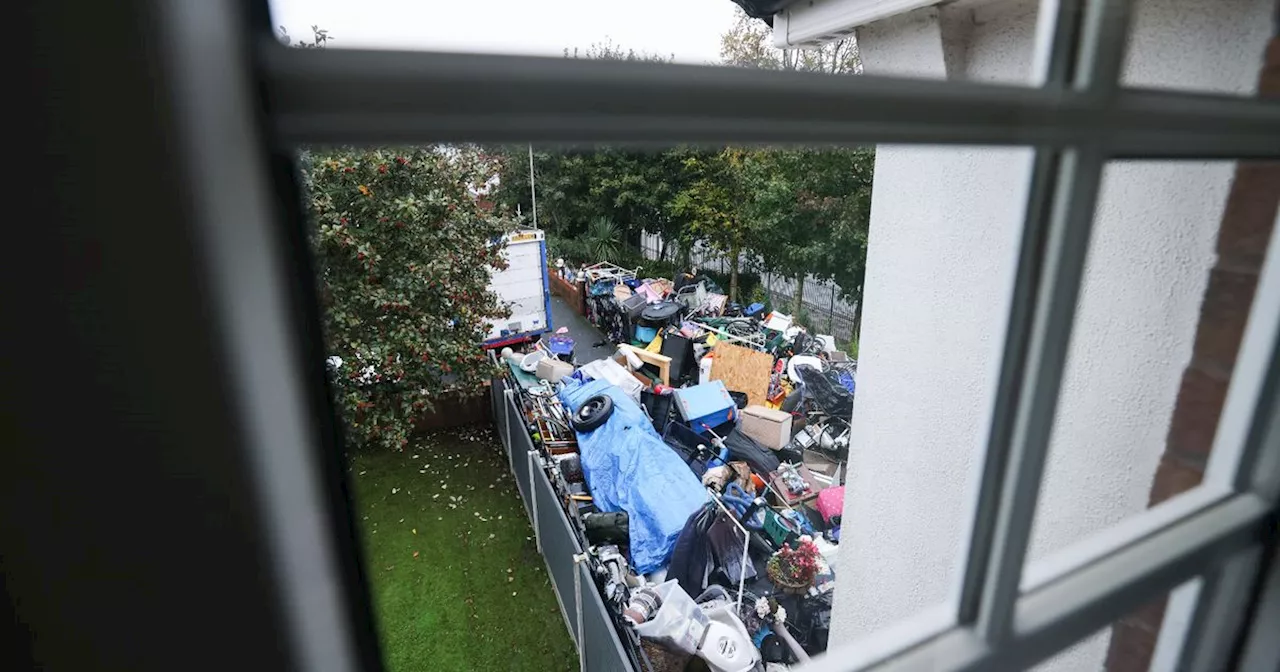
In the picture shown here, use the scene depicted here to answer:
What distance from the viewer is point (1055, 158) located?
462 millimetres

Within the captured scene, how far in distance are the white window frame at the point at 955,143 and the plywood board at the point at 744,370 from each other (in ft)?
23.2

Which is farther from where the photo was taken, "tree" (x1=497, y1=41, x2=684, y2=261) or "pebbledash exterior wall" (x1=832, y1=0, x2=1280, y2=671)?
"tree" (x1=497, y1=41, x2=684, y2=261)

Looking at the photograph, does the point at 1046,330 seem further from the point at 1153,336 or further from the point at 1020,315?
the point at 1153,336

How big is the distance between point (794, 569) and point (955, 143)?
461 centimetres

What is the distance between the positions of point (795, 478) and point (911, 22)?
505cm

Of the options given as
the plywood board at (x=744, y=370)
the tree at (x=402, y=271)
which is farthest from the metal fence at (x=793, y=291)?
the tree at (x=402, y=271)

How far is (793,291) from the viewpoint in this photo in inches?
442

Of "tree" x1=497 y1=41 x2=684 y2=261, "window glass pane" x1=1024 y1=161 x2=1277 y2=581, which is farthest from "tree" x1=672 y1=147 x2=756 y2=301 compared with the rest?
"window glass pane" x1=1024 y1=161 x2=1277 y2=581

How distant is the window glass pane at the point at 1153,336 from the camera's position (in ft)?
3.00

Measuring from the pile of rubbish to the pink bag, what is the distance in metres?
0.01

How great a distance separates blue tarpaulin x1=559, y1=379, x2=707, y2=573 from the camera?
504 centimetres

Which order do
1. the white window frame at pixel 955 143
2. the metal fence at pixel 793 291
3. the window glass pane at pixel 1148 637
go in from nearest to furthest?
the white window frame at pixel 955 143 → the window glass pane at pixel 1148 637 → the metal fence at pixel 793 291

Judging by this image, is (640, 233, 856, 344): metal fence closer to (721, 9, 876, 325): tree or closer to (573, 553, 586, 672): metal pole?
(721, 9, 876, 325): tree

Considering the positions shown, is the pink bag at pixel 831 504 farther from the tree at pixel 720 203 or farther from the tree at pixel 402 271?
the tree at pixel 720 203
